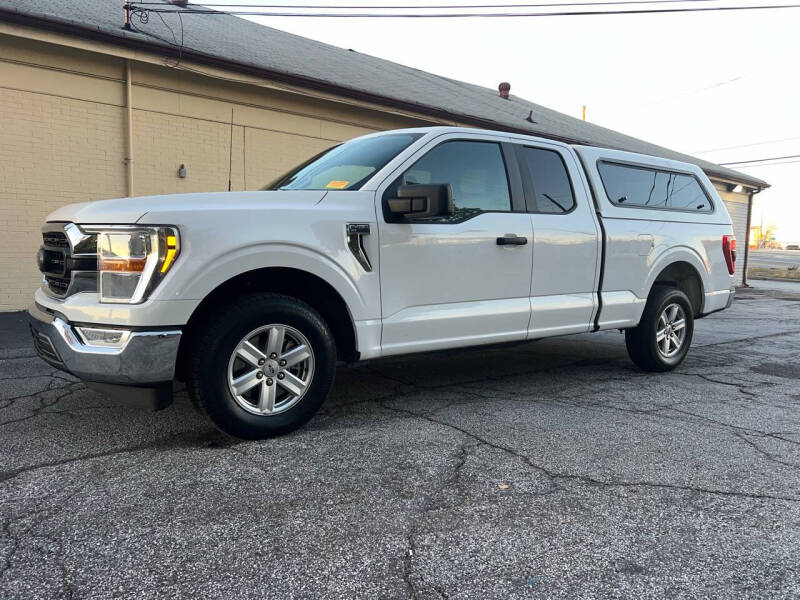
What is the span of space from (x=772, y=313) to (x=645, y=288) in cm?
864

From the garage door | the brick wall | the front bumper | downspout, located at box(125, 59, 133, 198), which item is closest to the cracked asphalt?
the front bumper

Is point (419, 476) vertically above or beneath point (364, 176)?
beneath

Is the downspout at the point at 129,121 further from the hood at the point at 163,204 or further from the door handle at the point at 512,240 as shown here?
the door handle at the point at 512,240

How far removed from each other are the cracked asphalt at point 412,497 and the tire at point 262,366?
173mm

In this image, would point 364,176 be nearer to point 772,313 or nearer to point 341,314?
point 341,314

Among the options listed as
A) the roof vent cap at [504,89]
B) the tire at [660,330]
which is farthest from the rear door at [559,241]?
the roof vent cap at [504,89]

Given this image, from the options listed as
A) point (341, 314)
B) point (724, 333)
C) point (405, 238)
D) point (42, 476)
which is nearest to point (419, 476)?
point (341, 314)

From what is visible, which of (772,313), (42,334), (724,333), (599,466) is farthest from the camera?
(772,313)

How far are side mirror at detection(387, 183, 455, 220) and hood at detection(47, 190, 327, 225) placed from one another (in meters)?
0.49

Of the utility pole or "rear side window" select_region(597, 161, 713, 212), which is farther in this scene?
the utility pole

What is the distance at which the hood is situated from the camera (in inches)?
133

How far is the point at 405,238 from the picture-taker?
4.13 metres

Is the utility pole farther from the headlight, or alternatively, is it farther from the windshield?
the headlight

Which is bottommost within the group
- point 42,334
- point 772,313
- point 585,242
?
point 772,313
